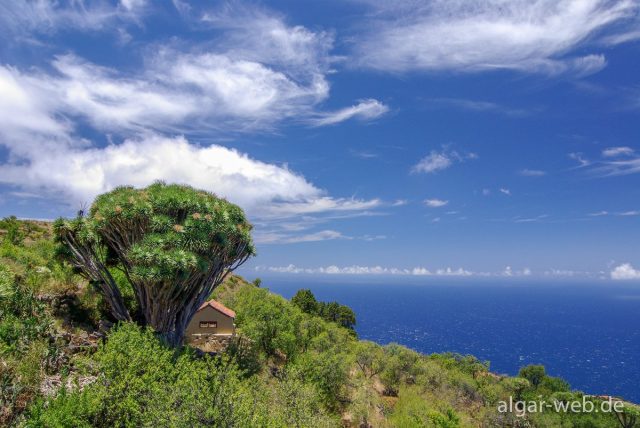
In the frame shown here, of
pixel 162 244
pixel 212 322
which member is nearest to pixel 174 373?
pixel 162 244

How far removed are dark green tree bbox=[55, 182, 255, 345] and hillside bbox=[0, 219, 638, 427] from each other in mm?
2062

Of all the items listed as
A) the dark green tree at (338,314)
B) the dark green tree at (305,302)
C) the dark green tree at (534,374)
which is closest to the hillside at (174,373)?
the dark green tree at (305,302)

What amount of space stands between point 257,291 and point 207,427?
29.8 metres

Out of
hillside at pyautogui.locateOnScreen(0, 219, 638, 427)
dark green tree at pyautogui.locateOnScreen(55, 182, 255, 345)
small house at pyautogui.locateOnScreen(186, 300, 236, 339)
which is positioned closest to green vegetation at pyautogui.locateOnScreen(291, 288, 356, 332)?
hillside at pyautogui.locateOnScreen(0, 219, 638, 427)

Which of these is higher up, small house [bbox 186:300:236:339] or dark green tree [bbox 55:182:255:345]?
dark green tree [bbox 55:182:255:345]

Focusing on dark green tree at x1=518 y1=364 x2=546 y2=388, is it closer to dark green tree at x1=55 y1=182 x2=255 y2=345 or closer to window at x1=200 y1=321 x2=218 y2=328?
window at x1=200 y1=321 x2=218 y2=328

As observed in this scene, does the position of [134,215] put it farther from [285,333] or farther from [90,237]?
[285,333]

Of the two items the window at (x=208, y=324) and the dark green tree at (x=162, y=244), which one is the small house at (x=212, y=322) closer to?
the window at (x=208, y=324)

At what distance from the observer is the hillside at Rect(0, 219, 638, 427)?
13.0 metres

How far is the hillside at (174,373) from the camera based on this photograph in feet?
42.8

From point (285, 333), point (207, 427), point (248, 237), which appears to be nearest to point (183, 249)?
point (248, 237)

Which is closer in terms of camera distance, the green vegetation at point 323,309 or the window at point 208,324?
the window at point 208,324

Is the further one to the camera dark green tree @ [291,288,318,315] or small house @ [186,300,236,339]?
dark green tree @ [291,288,318,315]

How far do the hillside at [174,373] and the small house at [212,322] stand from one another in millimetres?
1562
